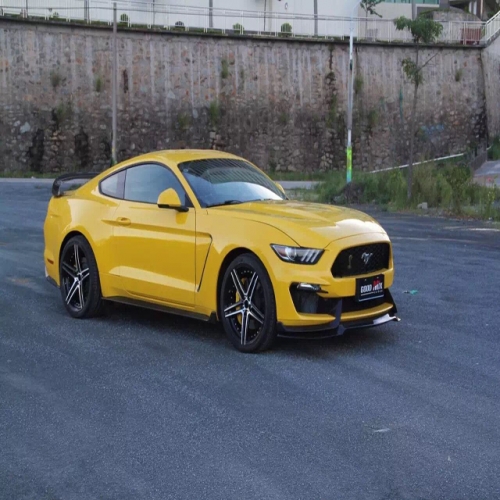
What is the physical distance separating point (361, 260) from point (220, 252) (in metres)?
1.13

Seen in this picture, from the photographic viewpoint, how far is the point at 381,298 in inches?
321

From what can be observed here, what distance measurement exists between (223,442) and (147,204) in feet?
11.9

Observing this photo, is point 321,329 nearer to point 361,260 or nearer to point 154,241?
point 361,260

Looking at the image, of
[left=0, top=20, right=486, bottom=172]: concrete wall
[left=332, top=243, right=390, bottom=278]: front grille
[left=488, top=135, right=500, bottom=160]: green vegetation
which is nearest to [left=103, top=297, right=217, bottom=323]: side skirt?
[left=332, top=243, right=390, bottom=278]: front grille

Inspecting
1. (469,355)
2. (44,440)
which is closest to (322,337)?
(469,355)

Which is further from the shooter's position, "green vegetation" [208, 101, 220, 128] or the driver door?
"green vegetation" [208, 101, 220, 128]

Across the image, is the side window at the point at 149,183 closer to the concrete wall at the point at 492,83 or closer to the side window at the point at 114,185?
the side window at the point at 114,185

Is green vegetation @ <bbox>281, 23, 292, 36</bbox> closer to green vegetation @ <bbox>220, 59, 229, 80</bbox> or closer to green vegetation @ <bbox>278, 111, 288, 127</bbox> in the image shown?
green vegetation @ <bbox>220, 59, 229, 80</bbox>

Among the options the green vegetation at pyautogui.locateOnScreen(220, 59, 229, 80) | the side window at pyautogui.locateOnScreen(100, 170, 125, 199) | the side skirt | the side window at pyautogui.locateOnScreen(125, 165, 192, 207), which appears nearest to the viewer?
the side skirt

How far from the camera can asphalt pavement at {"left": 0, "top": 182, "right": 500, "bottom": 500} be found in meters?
5.11

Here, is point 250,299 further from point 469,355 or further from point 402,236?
point 402,236

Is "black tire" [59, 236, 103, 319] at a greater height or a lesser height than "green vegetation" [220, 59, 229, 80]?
lesser

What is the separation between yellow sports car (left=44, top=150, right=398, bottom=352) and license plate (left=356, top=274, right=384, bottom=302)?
12mm

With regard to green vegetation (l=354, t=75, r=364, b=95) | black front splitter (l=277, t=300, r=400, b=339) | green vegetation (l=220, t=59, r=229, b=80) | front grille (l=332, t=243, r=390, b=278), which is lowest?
black front splitter (l=277, t=300, r=400, b=339)
